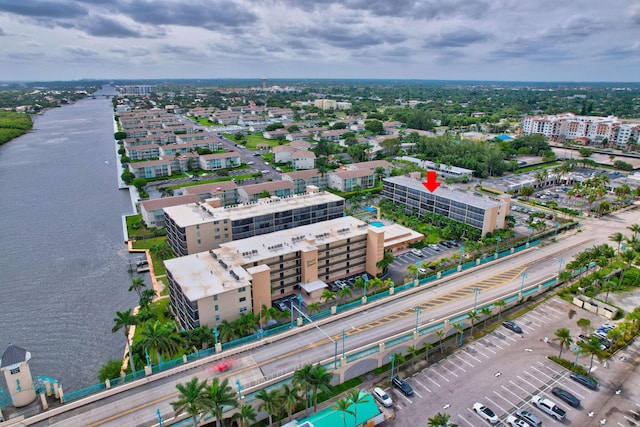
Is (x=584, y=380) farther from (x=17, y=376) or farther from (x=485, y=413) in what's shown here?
(x=17, y=376)

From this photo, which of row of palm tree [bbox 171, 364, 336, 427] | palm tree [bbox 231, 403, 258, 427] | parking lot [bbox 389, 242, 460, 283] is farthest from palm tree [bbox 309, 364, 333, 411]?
parking lot [bbox 389, 242, 460, 283]

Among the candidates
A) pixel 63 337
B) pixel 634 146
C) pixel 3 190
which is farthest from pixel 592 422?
pixel 634 146

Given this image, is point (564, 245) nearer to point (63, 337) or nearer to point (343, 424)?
point (343, 424)

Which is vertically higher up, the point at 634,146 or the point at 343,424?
the point at 634,146

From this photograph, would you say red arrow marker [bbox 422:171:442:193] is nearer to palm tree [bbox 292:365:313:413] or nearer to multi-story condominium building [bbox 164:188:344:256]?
multi-story condominium building [bbox 164:188:344:256]

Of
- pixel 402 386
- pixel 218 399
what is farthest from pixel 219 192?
pixel 218 399

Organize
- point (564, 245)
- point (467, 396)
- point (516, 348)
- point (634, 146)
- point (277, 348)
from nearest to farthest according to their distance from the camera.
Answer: point (467, 396)
point (277, 348)
point (516, 348)
point (564, 245)
point (634, 146)

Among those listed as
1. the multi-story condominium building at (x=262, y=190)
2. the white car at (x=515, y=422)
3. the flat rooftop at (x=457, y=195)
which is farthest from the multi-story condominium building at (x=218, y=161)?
the white car at (x=515, y=422)

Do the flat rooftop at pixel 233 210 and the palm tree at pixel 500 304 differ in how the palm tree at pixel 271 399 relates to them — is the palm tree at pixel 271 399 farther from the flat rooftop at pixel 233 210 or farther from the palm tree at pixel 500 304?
the flat rooftop at pixel 233 210
